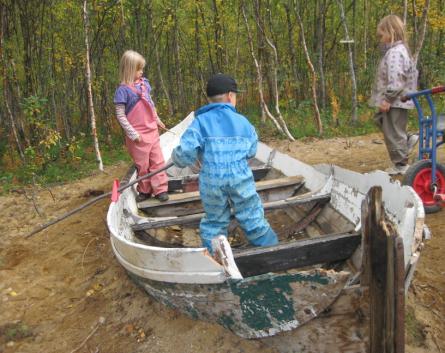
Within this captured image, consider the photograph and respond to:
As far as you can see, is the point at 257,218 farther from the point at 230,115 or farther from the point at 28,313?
the point at 28,313

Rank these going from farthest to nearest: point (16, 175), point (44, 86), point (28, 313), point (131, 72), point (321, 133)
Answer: point (44, 86) → point (321, 133) → point (16, 175) → point (131, 72) → point (28, 313)

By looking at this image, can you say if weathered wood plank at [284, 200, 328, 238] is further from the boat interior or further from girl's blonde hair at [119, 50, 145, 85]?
girl's blonde hair at [119, 50, 145, 85]

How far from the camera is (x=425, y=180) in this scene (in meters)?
4.34

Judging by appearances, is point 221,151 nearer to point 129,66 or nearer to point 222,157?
point 222,157

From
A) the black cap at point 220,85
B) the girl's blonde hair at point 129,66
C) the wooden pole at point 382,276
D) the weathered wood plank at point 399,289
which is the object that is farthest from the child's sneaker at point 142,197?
the weathered wood plank at point 399,289

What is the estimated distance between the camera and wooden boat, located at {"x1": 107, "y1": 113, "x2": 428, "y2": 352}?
2.32 meters

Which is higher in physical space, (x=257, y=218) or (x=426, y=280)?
(x=257, y=218)

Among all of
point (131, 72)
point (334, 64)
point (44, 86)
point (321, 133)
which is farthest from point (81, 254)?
point (334, 64)

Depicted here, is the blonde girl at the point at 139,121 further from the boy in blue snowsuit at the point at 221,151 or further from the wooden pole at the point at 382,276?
the wooden pole at the point at 382,276

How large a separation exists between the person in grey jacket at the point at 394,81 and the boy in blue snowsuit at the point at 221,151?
2.28 meters

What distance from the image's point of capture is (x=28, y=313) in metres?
3.67

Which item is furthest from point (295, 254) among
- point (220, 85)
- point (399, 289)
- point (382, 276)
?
point (220, 85)

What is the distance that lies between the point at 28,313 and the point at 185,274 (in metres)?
1.77

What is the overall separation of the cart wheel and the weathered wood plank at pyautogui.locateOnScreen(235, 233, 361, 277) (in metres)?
1.57
